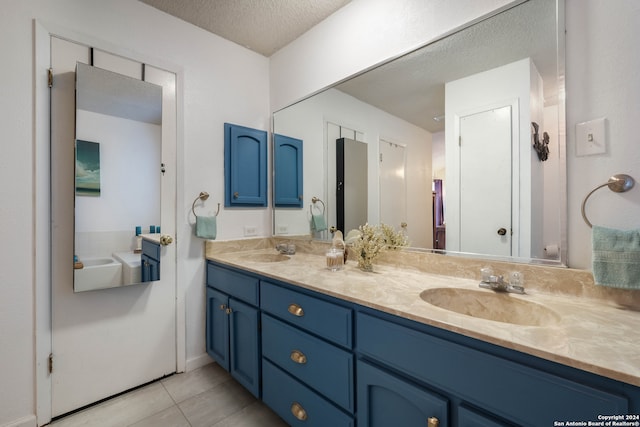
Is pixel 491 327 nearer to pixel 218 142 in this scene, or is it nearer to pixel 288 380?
pixel 288 380

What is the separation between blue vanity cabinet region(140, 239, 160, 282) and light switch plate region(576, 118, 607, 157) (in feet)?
7.43

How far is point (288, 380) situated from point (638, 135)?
1.70 metres

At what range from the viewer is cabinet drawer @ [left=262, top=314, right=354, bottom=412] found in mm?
1054

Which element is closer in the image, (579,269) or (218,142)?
(579,269)

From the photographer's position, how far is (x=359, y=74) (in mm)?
1698

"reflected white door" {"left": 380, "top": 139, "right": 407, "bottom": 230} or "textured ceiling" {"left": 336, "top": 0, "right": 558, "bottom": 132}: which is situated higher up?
"textured ceiling" {"left": 336, "top": 0, "right": 558, "bottom": 132}

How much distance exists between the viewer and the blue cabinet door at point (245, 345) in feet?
4.95

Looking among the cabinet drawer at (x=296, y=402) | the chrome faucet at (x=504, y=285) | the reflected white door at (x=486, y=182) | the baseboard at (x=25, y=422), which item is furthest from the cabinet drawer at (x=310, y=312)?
the baseboard at (x=25, y=422)

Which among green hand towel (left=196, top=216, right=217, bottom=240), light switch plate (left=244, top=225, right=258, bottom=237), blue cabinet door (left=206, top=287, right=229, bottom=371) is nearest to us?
blue cabinet door (left=206, top=287, right=229, bottom=371)

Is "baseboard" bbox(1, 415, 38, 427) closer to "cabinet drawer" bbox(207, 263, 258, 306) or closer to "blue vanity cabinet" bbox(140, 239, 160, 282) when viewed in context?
"blue vanity cabinet" bbox(140, 239, 160, 282)

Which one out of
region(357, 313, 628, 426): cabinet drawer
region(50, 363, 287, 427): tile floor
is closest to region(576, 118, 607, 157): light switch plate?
region(357, 313, 628, 426): cabinet drawer

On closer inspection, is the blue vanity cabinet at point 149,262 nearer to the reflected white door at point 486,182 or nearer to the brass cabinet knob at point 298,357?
the brass cabinet knob at point 298,357

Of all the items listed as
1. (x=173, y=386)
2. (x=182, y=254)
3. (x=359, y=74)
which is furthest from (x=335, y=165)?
(x=173, y=386)

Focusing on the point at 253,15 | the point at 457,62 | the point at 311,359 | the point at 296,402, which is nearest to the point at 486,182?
the point at 457,62
